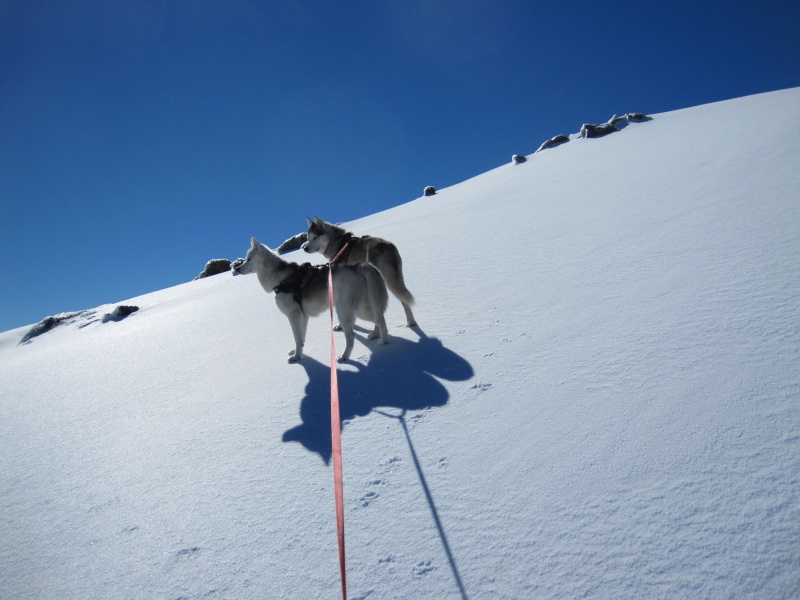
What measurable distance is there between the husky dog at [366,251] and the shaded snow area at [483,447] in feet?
1.71

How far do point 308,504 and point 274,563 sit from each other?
388 mm

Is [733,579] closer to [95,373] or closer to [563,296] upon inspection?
[563,296]

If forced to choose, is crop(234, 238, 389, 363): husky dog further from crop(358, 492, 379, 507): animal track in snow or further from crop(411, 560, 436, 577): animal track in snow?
crop(411, 560, 436, 577): animal track in snow

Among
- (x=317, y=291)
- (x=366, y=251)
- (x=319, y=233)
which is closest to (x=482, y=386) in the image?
(x=317, y=291)

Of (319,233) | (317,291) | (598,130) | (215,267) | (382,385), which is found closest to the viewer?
(382,385)

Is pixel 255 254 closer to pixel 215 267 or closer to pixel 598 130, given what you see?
pixel 215 267

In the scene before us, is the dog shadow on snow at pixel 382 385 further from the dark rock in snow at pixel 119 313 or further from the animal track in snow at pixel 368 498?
the dark rock in snow at pixel 119 313

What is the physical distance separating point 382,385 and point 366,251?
2574 mm

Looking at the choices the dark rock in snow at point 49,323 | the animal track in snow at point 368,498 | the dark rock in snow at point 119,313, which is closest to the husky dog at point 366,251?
the animal track in snow at point 368,498

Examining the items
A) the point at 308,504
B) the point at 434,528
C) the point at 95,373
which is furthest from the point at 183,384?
the point at 434,528

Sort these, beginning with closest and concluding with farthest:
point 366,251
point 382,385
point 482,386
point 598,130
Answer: point 482,386 → point 382,385 → point 366,251 → point 598,130

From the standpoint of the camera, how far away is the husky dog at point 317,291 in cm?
459

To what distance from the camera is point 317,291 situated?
16.5 feet

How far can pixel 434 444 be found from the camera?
8.52ft
